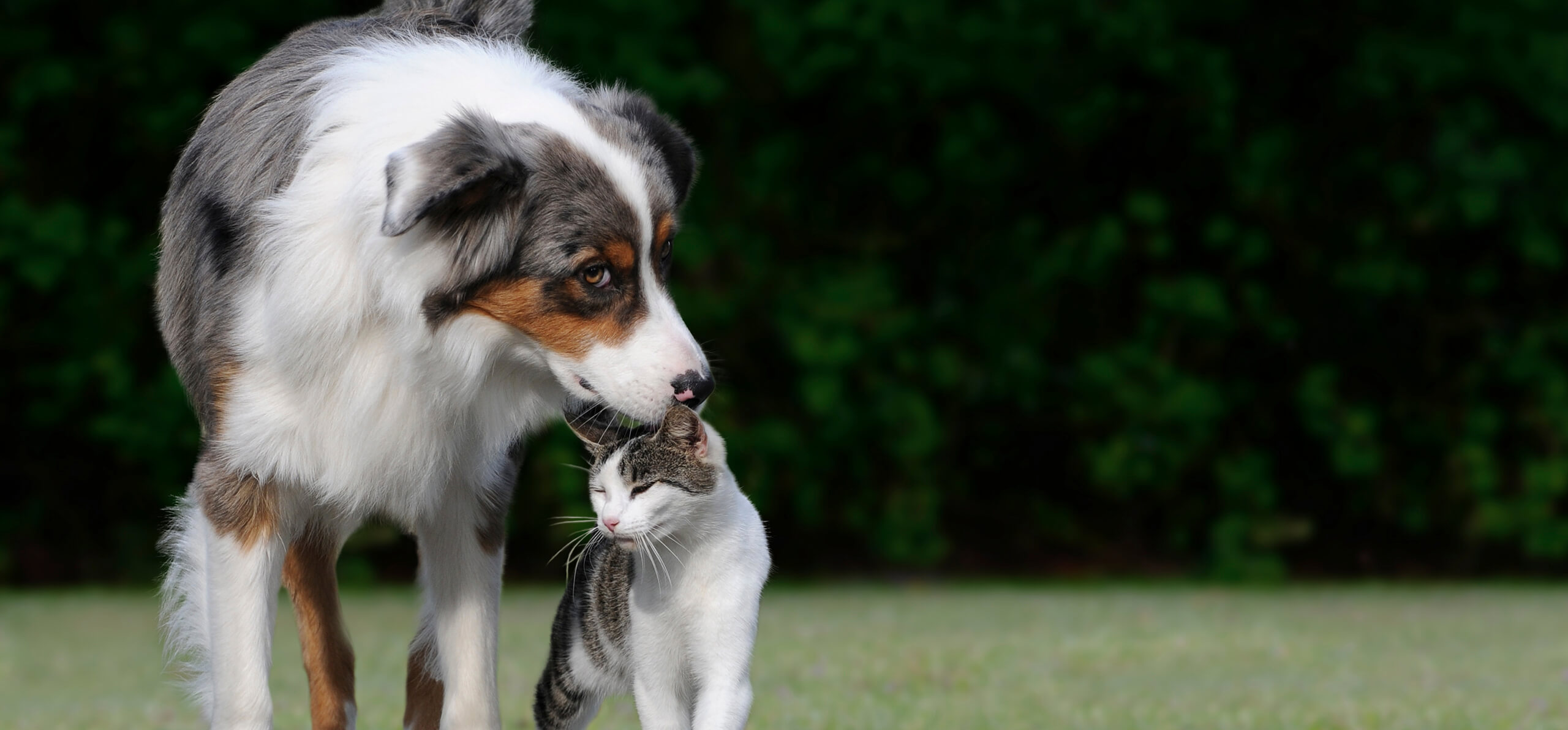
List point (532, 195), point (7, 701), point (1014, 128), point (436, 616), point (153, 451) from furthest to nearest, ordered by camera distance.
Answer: point (1014, 128) < point (153, 451) < point (7, 701) < point (436, 616) < point (532, 195)

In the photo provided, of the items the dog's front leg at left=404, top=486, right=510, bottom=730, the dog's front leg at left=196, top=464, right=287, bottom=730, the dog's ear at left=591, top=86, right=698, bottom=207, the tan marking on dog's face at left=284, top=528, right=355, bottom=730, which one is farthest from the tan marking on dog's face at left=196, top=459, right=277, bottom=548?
the dog's ear at left=591, top=86, right=698, bottom=207

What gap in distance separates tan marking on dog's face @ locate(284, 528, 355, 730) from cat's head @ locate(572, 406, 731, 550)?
99 cm

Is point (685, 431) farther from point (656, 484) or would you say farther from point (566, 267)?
point (566, 267)

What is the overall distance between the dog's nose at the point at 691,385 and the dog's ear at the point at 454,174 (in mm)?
563

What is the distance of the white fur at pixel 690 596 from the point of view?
13.2 feet

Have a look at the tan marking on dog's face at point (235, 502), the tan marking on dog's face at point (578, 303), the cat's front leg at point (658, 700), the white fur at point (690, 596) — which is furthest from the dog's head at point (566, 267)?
the cat's front leg at point (658, 700)

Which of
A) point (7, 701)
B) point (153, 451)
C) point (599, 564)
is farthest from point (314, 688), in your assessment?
point (153, 451)

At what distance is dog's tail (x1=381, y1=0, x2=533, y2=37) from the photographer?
4883 millimetres

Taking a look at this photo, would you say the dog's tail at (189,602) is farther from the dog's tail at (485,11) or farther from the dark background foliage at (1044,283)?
the dark background foliage at (1044,283)

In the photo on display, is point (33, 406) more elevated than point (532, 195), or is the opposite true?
point (532, 195)

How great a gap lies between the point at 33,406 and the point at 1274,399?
8.69m

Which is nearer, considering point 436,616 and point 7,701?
point 436,616

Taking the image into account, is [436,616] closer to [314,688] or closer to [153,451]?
[314,688]

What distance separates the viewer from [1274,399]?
11773 millimetres
